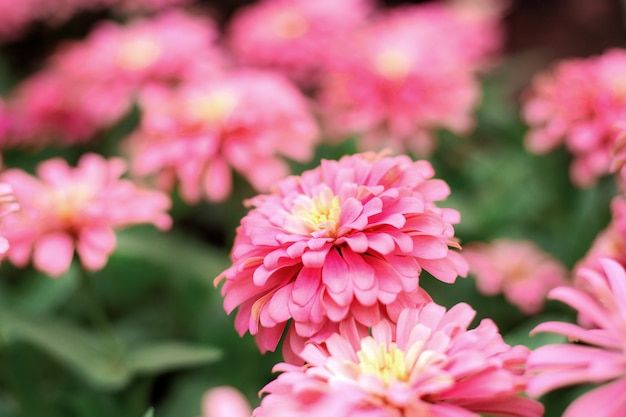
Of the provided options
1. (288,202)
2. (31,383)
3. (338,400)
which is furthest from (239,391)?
(338,400)

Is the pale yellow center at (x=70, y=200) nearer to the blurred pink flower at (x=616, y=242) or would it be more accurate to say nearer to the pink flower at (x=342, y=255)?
the pink flower at (x=342, y=255)

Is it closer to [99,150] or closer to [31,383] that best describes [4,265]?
Answer: [99,150]

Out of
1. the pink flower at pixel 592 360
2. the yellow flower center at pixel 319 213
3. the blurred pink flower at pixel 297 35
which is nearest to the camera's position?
the pink flower at pixel 592 360

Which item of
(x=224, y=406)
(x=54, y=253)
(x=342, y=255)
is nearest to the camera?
(x=224, y=406)

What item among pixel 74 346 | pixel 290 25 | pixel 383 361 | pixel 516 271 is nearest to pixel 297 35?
pixel 290 25

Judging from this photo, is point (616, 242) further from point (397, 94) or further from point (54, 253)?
point (54, 253)

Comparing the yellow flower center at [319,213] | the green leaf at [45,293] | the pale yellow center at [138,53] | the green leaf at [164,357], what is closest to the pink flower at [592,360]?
the yellow flower center at [319,213]
